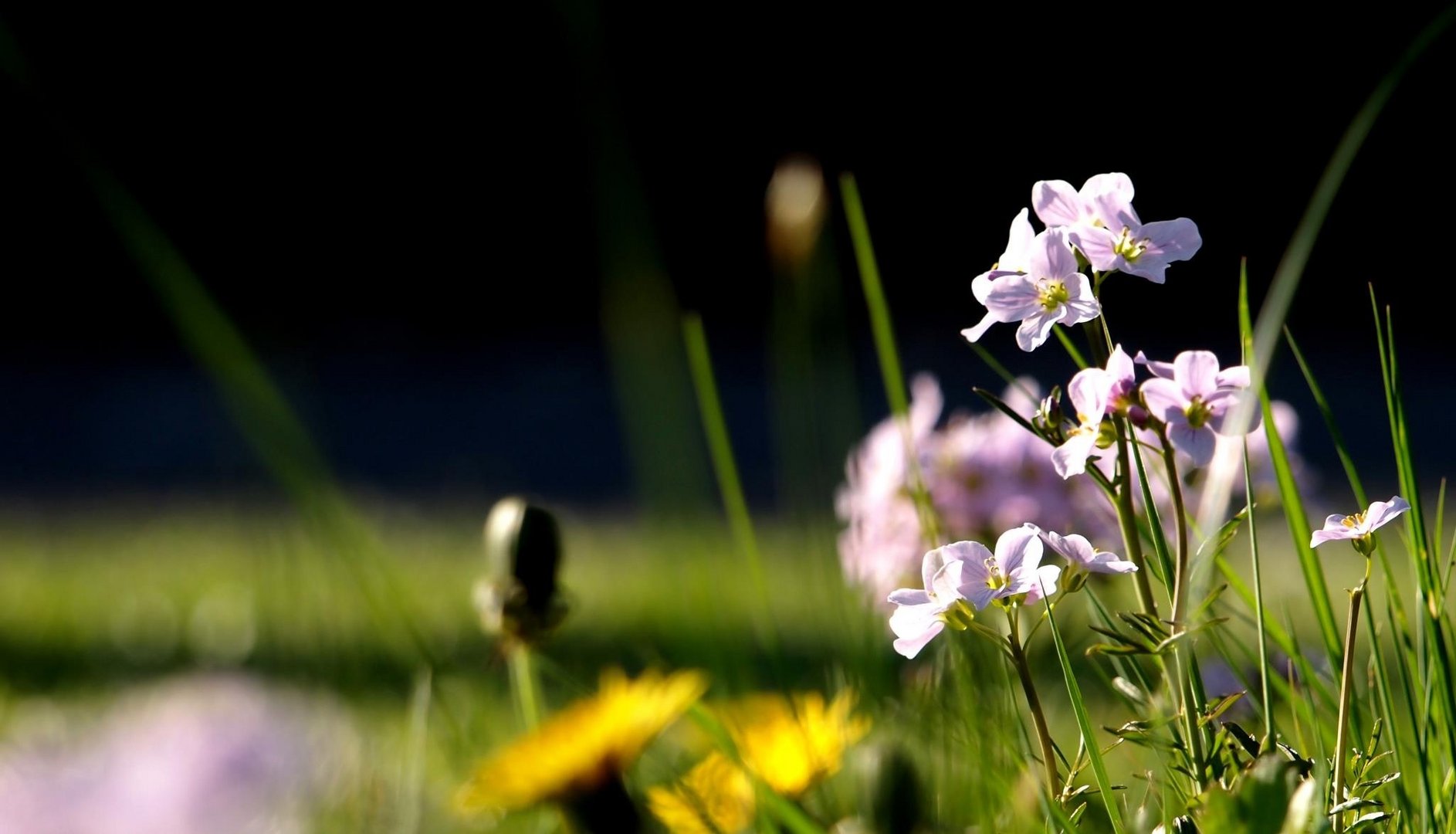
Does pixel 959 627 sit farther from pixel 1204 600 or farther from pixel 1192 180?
pixel 1192 180

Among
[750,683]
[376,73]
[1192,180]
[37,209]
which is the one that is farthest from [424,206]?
[750,683]

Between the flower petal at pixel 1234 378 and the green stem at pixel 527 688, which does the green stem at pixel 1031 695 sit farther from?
the green stem at pixel 527 688

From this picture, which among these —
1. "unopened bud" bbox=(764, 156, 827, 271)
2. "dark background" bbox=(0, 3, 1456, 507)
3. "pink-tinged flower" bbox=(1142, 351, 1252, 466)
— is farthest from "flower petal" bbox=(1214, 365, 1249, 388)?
"dark background" bbox=(0, 3, 1456, 507)

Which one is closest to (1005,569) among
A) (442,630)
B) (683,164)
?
(442,630)

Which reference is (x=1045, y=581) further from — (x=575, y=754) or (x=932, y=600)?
(x=575, y=754)

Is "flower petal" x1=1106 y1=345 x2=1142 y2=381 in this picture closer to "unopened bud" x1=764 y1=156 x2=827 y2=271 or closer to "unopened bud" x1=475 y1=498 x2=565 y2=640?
"unopened bud" x1=764 y1=156 x2=827 y2=271

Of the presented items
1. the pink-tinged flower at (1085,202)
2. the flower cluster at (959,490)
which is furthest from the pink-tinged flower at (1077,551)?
the flower cluster at (959,490)
